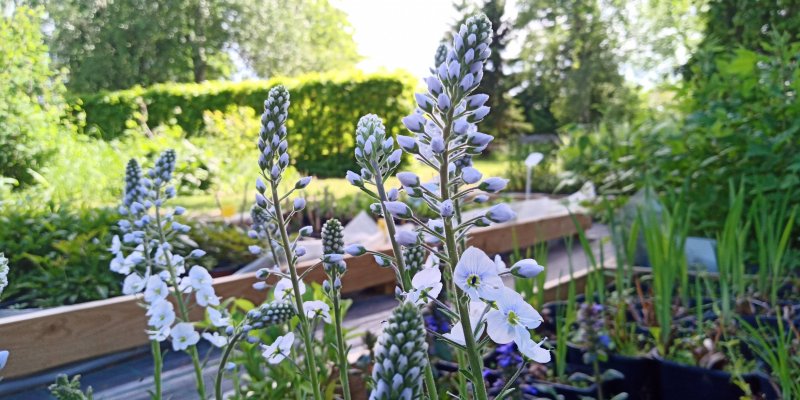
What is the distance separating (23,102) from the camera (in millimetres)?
6504

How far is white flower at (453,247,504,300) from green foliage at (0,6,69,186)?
5914 millimetres

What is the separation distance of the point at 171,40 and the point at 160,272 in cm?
2235

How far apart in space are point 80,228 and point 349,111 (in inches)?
295

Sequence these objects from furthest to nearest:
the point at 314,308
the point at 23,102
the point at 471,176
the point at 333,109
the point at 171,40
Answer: the point at 171,40, the point at 333,109, the point at 23,102, the point at 314,308, the point at 471,176

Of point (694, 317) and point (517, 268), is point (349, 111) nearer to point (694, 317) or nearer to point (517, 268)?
point (694, 317)

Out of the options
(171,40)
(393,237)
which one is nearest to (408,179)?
(393,237)

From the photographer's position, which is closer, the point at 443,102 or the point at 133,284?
the point at 443,102

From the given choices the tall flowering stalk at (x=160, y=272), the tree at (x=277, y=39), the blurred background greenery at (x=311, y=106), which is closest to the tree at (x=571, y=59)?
the blurred background greenery at (x=311, y=106)

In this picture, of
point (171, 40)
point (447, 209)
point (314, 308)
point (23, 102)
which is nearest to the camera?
point (447, 209)

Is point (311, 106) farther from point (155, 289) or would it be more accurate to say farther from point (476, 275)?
point (476, 275)

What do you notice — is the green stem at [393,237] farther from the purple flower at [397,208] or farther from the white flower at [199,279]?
the white flower at [199,279]

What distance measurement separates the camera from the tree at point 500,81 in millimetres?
23484

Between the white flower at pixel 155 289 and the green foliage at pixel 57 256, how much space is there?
187 cm

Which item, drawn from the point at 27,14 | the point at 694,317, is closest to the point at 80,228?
the point at 694,317
